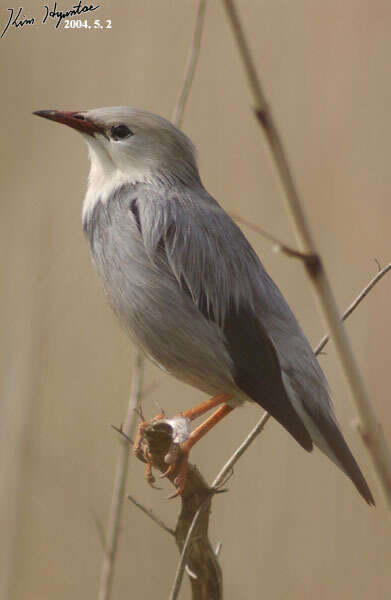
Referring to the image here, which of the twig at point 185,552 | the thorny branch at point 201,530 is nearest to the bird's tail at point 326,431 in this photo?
the thorny branch at point 201,530

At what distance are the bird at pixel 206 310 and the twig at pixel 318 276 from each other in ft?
4.75

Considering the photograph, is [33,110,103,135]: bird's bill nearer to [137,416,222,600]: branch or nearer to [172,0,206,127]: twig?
[172,0,206,127]: twig

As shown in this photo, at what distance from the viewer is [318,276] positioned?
168 centimetres

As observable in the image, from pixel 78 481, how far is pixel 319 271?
11.2 ft

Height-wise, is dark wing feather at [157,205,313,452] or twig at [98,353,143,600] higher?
dark wing feather at [157,205,313,452]

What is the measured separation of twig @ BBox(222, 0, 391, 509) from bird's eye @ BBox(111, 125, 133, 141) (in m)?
2.24

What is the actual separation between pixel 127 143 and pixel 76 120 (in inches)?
9.7

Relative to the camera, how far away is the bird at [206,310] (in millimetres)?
3297

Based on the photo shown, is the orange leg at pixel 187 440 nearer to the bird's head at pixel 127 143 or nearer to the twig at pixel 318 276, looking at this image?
the bird's head at pixel 127 143

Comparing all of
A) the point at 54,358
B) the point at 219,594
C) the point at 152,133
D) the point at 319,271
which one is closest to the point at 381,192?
the point at 152,133
